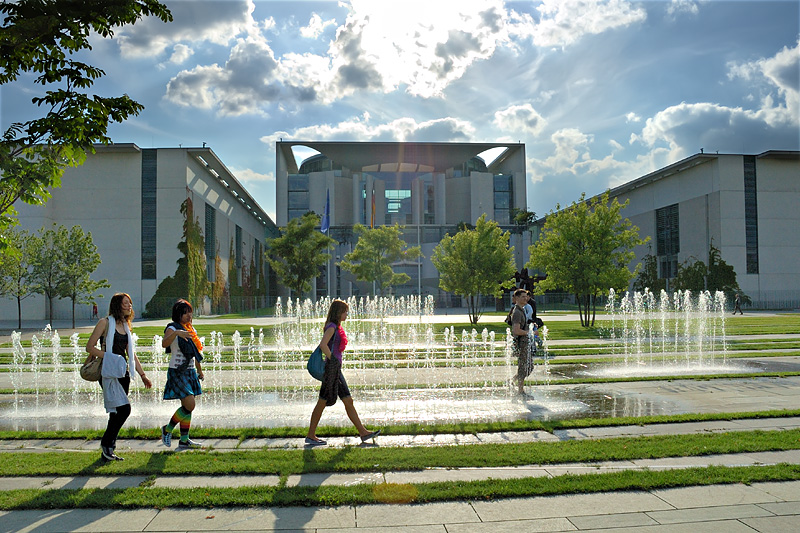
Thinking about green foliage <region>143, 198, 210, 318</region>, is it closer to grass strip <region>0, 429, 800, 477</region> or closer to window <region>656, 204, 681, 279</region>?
grass strip <region>0, 429, 800, 477</region>

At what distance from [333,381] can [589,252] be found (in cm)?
2536

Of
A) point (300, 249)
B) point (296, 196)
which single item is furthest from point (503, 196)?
point (300, 249)

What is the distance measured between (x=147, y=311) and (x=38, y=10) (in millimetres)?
42362

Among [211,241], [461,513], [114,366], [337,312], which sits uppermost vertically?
[211,241]

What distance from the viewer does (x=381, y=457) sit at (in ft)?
20.0

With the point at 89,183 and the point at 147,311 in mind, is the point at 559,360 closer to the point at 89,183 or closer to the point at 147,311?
the point at 147,311

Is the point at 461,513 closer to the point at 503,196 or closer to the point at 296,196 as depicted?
the point at 296,196

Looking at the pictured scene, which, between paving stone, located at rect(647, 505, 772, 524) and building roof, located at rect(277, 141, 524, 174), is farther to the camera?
building roof, located at rect(277, 141, 524, 174)

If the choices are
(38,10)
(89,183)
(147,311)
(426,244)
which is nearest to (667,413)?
(38,10)

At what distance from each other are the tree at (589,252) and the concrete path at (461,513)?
24942mm

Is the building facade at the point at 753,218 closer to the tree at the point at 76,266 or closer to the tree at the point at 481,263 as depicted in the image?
the tree at the point at 481,263

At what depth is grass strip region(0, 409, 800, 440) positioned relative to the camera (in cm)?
731

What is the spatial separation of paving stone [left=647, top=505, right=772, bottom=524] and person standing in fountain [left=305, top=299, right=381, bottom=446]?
3456 mm

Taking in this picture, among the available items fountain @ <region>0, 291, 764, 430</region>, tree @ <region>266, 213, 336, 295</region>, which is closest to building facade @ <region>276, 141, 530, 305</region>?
tree @ <region>266, 213, 336, 295</region>
